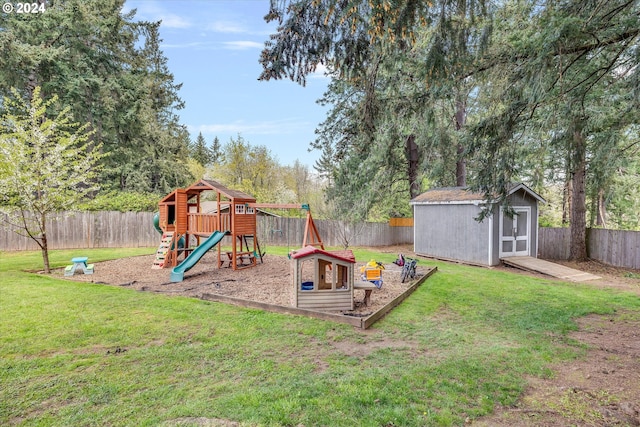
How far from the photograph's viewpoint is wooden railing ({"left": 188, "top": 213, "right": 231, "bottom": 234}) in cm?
994

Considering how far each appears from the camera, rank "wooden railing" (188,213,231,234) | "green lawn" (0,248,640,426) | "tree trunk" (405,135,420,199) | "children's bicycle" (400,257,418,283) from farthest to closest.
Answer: "tree trunk" (405,135,420,199) < "wooden railing" (188,213,231,234) < "children's bicycle" (400,257,418,283) < "green lawn" (0,248,640,426)

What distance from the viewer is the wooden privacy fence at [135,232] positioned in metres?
14.1

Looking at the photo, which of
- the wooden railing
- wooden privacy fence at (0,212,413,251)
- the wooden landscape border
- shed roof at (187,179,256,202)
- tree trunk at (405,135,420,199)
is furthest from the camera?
tree trunk at (405,135,420,199)

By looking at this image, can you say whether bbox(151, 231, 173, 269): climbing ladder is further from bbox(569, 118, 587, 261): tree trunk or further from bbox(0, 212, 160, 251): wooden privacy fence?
bbox(569, 118, 587, 261): tree trunk

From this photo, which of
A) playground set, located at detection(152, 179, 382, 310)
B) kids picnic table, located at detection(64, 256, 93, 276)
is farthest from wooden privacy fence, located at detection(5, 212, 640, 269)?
playground set, located at detection(152, 179, 382, 310)

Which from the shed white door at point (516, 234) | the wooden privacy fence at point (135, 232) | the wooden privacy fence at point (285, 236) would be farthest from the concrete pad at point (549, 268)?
the wooden privacy fence at point (135, 232)

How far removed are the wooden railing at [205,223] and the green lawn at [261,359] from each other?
3.49 meters

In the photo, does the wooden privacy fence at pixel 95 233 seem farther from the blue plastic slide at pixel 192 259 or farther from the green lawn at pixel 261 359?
the green lawn at pixel 261 359

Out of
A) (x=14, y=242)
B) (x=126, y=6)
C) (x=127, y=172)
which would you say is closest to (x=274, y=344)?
(x=14, y=242)

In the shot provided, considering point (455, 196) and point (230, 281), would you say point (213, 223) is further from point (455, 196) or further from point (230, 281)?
point (455, 196)

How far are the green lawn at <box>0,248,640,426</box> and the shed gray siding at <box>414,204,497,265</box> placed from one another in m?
4.80

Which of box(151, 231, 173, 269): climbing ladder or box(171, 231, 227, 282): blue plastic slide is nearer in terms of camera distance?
box(171, 231, 227, 282): blue plastic slide

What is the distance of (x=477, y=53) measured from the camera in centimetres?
458

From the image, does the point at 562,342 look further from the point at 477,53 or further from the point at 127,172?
the point at 127,172
